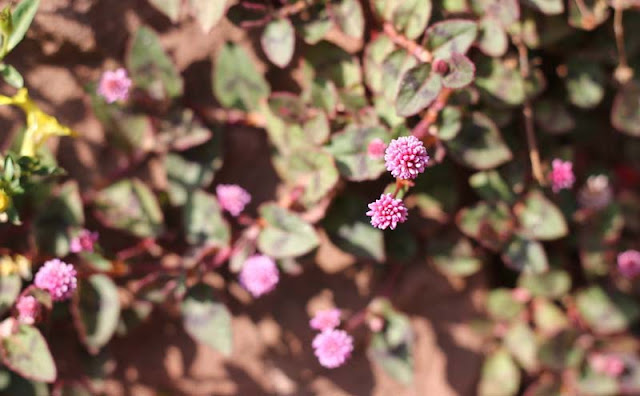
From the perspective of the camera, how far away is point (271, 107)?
1.56 meters

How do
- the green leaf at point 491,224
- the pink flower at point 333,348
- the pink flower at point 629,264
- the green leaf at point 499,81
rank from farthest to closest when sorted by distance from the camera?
the pink flower at point 629,264 < the green leaf at point 491,224 < the green leaf at point 499,81 < the pink flower at point 333,348

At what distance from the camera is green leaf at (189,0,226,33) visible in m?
1.46

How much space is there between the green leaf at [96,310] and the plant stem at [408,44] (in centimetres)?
77

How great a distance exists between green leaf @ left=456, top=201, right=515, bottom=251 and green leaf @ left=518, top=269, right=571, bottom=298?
0.21 m

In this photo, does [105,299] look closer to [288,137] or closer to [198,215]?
[198,215]

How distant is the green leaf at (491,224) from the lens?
1.66m

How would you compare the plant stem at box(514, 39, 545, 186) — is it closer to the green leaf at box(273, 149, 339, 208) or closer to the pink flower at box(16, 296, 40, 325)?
the green leaf at box(273, 149, 339, 208)

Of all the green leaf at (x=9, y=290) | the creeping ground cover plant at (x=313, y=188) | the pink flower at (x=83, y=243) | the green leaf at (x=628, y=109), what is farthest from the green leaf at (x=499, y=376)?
the green leaf at (x=9, y=290)

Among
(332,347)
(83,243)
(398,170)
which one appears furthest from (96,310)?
(398,170)

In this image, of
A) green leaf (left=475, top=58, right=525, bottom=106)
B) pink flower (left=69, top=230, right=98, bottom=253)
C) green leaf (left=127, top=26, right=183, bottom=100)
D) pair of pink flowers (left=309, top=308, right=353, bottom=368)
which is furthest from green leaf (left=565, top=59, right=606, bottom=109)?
pink flower (left=69, top=230, right=98, bottom=253)

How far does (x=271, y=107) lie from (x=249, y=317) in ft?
1.64

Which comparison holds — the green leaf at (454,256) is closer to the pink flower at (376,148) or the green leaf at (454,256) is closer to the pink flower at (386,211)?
the pink flower at (376,148)

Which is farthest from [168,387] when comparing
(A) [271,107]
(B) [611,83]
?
(B) [611,83]

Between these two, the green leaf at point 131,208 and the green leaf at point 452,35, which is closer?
the green leaf at point 452,35
